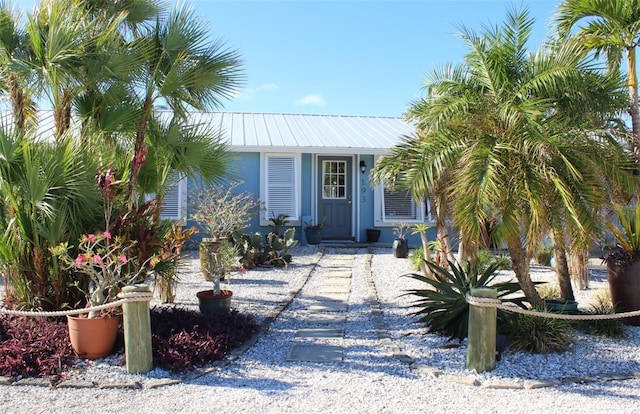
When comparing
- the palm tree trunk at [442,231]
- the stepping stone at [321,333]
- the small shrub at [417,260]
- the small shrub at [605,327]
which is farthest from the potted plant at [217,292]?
the small shrub at [417,260]

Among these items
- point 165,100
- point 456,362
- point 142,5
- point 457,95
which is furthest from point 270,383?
point 142,5

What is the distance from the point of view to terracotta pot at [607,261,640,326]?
5668mm

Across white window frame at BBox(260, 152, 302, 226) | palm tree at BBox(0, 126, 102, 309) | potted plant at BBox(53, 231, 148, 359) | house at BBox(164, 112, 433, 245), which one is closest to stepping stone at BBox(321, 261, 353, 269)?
house at BBox(164, 112, 433, 245)

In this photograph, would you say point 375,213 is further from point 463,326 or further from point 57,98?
point 57,98

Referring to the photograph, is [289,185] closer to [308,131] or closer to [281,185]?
[281,185]

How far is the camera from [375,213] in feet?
42.7

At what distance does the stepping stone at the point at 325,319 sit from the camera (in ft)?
19.6

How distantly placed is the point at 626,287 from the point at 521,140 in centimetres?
231

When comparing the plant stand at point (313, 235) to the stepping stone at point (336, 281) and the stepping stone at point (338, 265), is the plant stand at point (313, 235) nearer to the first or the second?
the stepping stone at point (338, 265)

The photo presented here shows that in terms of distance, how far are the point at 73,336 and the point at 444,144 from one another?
4.09 meters

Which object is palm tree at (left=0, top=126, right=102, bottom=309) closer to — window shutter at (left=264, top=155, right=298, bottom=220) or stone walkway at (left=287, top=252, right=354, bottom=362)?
stone walkway at (left=287, top=252, right=354, bottom=362)

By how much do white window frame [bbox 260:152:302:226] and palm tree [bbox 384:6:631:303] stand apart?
22.7ft

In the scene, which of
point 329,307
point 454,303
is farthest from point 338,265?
point 454,303

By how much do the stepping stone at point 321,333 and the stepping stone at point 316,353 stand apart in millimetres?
354
